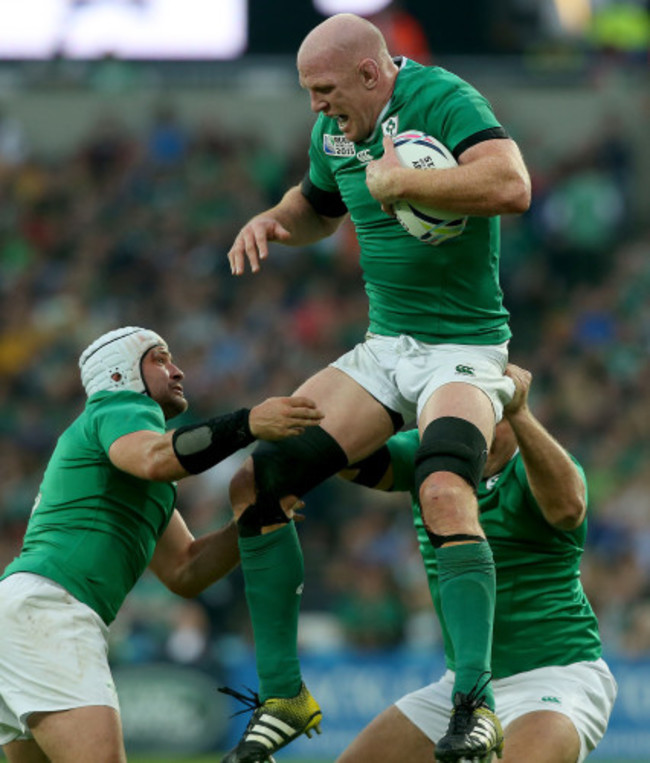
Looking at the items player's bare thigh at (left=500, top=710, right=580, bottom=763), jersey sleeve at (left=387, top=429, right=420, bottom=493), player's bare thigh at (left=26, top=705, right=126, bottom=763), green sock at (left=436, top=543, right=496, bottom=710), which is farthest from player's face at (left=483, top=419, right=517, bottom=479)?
player's bare thigh at (left=26, top=705, right=126, bottom=763)

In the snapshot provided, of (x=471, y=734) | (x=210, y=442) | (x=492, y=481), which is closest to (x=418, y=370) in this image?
(x=210, y=442)

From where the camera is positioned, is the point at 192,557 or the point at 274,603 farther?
the point at 192,557

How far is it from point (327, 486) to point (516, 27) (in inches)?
285

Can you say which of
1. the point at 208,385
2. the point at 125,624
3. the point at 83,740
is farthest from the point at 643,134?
the point at 83,740

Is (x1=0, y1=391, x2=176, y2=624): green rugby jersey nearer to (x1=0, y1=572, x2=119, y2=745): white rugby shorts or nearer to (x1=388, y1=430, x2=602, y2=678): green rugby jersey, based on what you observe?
(x1=0, y1=572, x2=119, y2=745): white rugby shorts

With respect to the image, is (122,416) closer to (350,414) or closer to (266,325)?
(350,414)

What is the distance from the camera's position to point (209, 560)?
6.23 meters

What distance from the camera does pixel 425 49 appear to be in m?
17.4

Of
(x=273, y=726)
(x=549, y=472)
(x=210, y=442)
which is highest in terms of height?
(x=210, y=442)

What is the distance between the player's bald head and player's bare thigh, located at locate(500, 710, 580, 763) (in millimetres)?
2509

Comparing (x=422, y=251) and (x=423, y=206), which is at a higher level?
(x=423, y=206)

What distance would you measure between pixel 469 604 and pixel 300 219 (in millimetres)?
1928

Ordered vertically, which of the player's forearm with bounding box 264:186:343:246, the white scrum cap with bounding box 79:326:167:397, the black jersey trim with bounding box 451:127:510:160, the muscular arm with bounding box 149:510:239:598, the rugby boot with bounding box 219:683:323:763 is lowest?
the muscular arm with bounding box 149:510:239:598

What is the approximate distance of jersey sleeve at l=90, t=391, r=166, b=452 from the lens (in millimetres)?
5629
